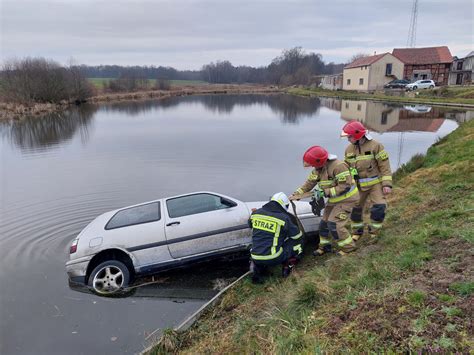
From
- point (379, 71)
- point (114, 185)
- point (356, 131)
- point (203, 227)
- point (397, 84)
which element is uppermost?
point (379, 71)

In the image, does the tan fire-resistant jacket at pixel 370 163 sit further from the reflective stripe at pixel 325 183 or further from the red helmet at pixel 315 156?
the red helmet at pixel 315 156

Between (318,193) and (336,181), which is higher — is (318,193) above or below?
below

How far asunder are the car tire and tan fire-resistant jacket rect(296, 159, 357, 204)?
11.7ft

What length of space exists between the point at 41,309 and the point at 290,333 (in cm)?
427

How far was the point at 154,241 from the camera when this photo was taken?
5844 millimetres

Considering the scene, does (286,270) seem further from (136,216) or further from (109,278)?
(109,278)

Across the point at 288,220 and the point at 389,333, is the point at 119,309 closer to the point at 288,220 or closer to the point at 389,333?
the point at 288,220

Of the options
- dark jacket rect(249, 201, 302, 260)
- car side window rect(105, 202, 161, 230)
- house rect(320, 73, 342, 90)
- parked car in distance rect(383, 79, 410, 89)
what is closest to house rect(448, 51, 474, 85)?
parked car in distance rect(383, 79, 410, 89)

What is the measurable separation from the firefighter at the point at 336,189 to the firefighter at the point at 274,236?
726 millimetres

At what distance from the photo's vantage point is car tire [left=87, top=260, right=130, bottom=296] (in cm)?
576

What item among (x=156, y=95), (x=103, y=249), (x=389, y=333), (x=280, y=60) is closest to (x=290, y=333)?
(x=389, y=333)

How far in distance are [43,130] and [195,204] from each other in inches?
990

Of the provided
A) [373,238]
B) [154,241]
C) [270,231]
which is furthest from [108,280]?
[373,238]

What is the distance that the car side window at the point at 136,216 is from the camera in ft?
19.8
